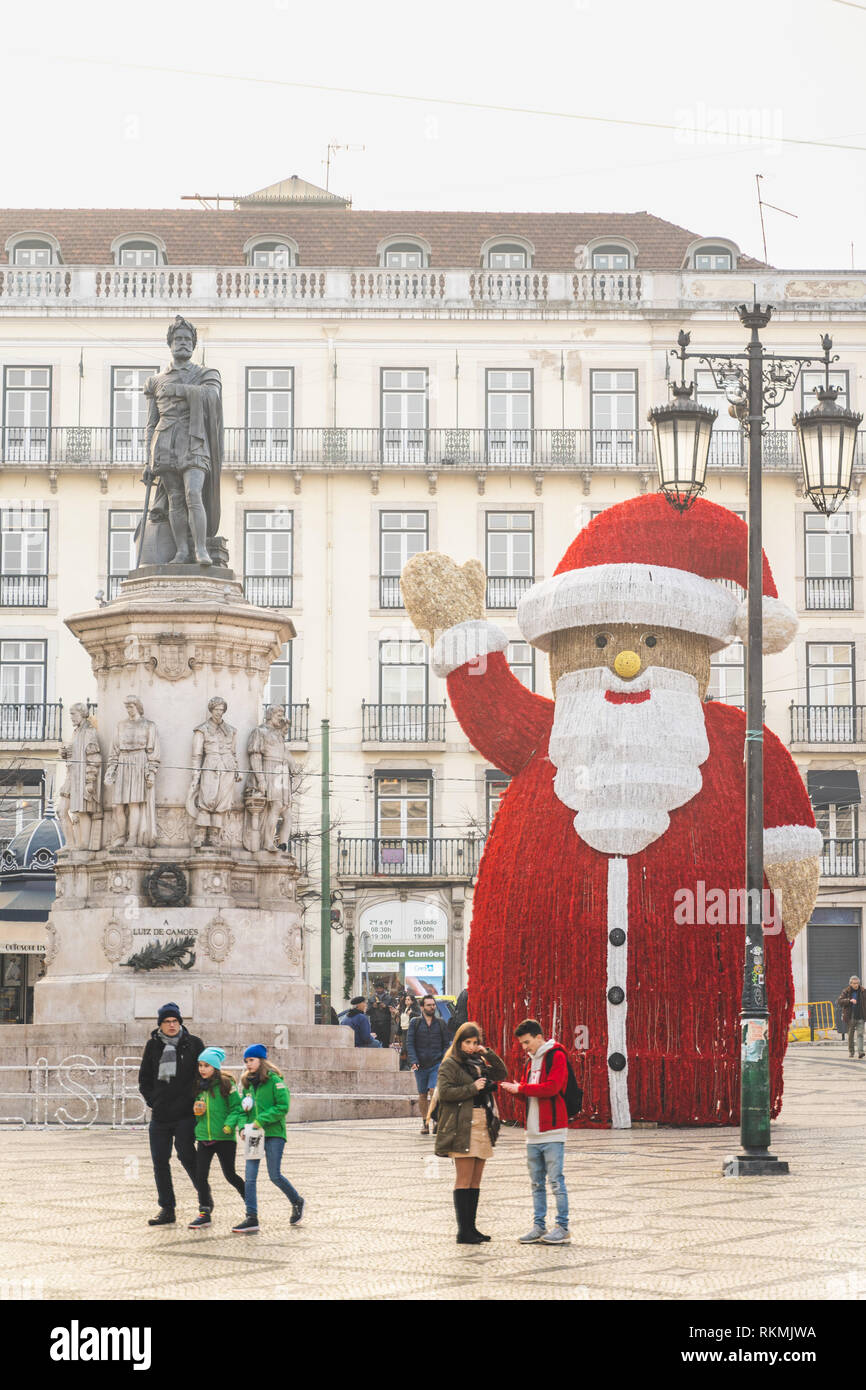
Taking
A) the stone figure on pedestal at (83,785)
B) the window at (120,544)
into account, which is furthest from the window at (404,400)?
the stone figure on pedestal at (83,785)

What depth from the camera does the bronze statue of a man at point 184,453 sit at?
67.7 feet

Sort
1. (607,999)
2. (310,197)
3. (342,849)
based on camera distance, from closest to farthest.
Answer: (607,999)
(342,849)
(310,197)

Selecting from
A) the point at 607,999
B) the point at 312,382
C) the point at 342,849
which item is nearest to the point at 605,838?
the point at 607,999

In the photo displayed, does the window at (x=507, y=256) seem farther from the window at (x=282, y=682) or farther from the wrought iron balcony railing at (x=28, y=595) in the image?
the wrought iron balcony railing at (x=28, y=595)

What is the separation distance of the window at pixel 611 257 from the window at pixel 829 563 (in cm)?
740

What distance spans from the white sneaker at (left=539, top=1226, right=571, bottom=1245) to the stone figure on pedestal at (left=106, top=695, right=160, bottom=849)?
9.68 meters

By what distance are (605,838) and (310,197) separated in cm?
3717

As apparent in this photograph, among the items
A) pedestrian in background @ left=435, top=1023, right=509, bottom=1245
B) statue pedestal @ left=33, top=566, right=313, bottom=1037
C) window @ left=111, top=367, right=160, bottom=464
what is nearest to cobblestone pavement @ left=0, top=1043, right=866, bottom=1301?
pedestrian in background @ left=435, top=1023, right=509, bottom=1245

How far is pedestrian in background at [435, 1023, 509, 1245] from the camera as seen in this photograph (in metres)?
Result: 11.0

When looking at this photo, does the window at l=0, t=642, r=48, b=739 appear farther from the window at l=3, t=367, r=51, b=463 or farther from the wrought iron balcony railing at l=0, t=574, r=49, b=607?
the window at l=3, t=367, r=51, b=463

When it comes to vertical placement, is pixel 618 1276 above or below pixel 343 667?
below

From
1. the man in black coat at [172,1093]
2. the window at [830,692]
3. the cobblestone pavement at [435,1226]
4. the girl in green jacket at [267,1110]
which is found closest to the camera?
the cobblestone pavement at [435,1226]

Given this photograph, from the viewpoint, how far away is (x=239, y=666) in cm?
2045
